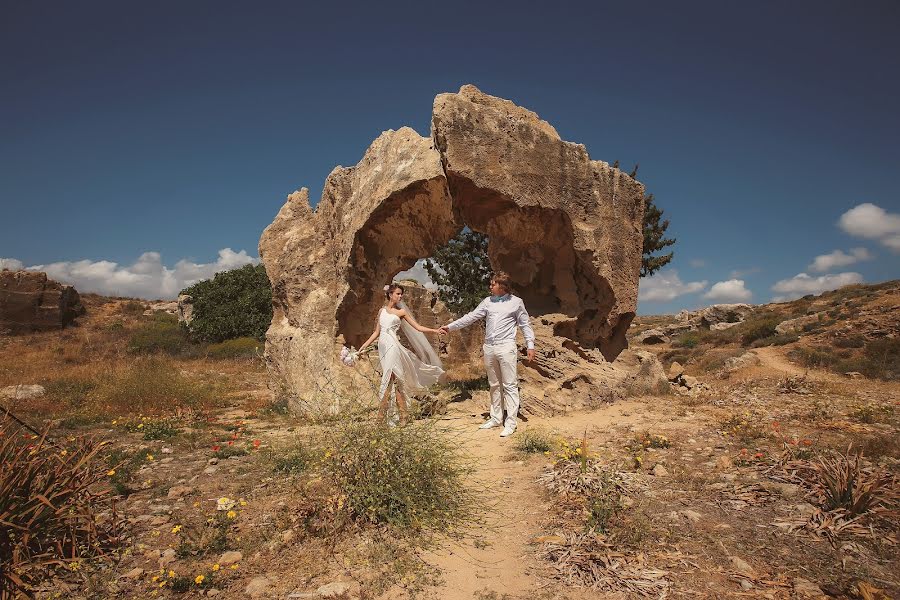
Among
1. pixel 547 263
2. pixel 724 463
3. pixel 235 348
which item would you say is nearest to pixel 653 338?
pixel 547 263

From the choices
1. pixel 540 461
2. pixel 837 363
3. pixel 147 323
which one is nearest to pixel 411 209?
pixel 540 461

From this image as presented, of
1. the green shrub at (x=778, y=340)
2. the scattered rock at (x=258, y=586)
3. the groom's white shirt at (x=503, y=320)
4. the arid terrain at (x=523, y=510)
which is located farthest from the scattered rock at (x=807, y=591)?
the green shrub at (x=778, y=340)

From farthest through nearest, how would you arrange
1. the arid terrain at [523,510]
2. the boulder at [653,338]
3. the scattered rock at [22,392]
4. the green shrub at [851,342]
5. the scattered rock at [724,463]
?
the boulder at [653,338] → the green shrub at [851,342] → the scattered rock at [22,392] → the scattered rock at [724,463] → the arid terrain at [523,510]

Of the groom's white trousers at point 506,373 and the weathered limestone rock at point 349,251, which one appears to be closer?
the groom's white trousers at point 506,373

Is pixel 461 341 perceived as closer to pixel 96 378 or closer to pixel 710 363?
pixel 710 363

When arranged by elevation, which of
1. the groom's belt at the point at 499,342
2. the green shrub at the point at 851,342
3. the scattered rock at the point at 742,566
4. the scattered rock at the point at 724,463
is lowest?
the scattered rock at the point at 742,566

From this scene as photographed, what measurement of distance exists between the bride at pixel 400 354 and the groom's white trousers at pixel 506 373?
74cm

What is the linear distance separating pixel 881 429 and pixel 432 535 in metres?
5.35

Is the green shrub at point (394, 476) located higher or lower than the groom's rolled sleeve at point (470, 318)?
lower

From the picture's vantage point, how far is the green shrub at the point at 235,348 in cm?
1535

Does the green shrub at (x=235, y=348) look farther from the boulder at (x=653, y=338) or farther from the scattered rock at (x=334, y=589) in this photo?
Result: the boulder at (x=653, y=338)

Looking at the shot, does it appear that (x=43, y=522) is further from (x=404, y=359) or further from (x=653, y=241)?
(x=653, y=241)

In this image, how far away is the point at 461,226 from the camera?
761cm

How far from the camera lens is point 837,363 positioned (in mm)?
11773
